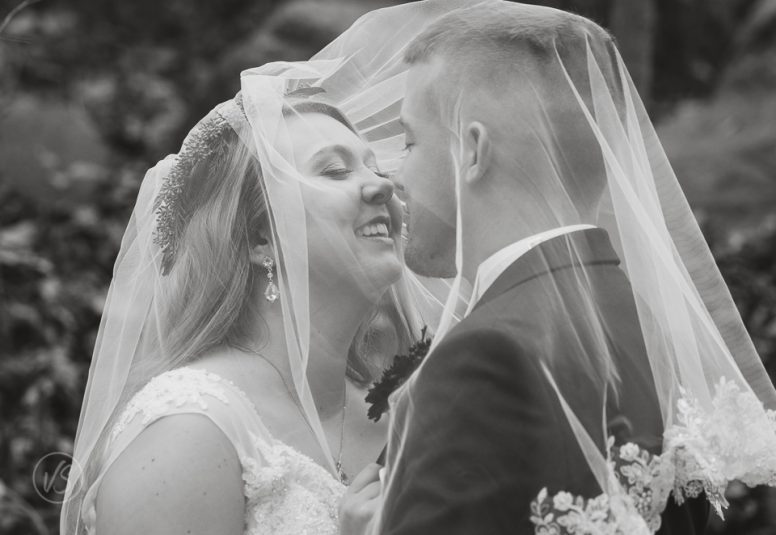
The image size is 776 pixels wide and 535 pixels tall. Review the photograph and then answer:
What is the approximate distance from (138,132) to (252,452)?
242 inches

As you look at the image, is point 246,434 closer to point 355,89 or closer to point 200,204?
point 200,204

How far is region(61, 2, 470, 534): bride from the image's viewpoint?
2.59 metres

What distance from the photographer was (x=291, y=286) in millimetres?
2770

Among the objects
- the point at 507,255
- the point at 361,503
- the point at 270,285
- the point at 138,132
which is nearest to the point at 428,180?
the point at 507,255

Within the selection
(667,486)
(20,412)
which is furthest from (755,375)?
(20,412)

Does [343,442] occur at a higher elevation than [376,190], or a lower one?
lower

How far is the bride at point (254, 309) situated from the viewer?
8.48 ft

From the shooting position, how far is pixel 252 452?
→ 265cm

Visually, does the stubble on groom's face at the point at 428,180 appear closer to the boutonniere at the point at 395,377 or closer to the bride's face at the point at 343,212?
the boutonniere at the point at 395,377

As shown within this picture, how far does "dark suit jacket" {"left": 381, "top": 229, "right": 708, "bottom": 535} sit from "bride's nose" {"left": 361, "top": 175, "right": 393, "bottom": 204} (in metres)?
0.80

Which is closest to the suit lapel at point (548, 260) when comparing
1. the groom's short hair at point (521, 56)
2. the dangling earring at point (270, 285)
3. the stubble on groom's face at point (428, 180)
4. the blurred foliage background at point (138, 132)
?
the groom's short hair at point (521, 56)

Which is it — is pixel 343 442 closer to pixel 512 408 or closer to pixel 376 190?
pixel 376 190

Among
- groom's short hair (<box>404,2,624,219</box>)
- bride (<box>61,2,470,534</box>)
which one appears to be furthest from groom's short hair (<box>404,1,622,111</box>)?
bride (<box>61,2,470,534</box>)

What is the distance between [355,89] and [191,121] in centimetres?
616
